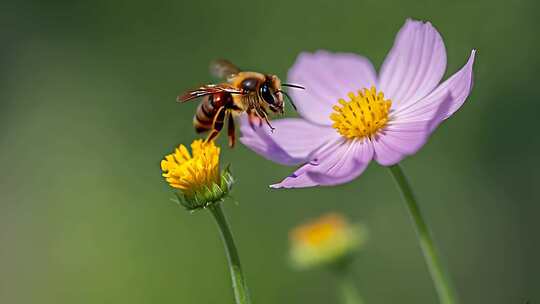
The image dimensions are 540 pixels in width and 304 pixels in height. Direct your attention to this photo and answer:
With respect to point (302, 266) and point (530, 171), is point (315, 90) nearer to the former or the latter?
point (302, 266)

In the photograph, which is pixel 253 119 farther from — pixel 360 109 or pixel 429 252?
pixel 429 252

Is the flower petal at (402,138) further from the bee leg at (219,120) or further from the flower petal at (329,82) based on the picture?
the bee leg at (219,120)

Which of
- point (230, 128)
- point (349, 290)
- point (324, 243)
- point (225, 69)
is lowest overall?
point (349, 290)

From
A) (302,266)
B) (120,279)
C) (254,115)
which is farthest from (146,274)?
(254,115)

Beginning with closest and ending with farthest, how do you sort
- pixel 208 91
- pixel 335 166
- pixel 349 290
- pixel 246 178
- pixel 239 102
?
pixel 335 166
pixel 349 290
pixel 208 91
pixel 239 102
pixel 246 178

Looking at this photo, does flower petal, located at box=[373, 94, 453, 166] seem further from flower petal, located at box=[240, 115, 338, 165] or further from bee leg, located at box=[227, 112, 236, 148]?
bee leg, located at box=[227, 112, 236, 148]

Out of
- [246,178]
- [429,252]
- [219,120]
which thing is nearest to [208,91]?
[219,120]

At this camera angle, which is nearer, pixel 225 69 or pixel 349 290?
pixel 349 290
